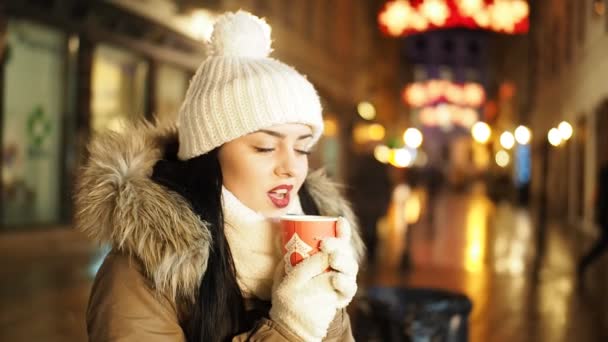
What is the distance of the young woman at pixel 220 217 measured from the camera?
200 centimetres

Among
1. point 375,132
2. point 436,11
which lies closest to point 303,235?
point 436,11

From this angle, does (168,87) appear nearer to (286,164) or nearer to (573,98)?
(573,98)

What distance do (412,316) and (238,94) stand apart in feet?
7.25

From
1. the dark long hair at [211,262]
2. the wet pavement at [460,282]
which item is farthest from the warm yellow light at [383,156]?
the dark long hair at [211,262]

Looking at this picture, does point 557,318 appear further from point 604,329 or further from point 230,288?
point 230,288

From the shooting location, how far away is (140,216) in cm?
213

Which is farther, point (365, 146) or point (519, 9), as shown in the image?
point (365, 146)

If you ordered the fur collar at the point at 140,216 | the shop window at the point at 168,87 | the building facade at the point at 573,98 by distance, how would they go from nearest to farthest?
the fur collar at the point at 140,216
the shop window at the point at 168,87
the building facade at the point at 573,98

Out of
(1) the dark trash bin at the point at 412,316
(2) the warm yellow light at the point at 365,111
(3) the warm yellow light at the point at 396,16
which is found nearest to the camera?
(1) the dark trash bin at the point at 412,316

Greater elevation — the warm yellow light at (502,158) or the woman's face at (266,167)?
the warm yellow light at (502,158)

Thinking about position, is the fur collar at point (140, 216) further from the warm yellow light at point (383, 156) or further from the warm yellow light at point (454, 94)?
the warm yellow light at point (454, 94)

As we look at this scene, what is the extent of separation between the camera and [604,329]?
304 inches

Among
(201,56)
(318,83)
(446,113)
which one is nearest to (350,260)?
(201,56)

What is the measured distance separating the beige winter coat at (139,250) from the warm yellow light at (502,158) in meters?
47.3
